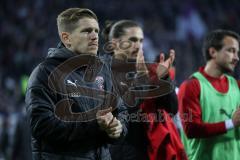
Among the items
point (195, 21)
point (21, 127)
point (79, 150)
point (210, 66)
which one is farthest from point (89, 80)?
point (195, 21)

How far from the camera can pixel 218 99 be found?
5047mm

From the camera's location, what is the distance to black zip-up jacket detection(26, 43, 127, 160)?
3592 millimetres

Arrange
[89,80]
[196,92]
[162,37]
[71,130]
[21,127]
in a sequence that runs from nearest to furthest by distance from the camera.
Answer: [71,130]
[89,80]
[196,92]
[21,127]
[162,37]

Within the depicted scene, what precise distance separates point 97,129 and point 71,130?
160 millimetres

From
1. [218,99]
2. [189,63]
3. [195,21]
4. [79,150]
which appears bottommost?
[79,150]

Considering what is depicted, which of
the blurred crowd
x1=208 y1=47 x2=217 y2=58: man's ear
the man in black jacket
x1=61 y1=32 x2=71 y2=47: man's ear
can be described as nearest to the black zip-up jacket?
the man in black jacket

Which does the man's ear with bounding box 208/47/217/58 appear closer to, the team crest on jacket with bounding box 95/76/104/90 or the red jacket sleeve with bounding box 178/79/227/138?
the red jacket sleeve with bounding box 178/79/227/138

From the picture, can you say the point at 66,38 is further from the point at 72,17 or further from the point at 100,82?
the point at 100,82

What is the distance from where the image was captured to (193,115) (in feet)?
16.1

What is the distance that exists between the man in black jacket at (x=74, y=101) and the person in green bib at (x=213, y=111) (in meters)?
1.07

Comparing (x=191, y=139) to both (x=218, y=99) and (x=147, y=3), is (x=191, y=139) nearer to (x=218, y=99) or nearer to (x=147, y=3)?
(x=218, y=99)

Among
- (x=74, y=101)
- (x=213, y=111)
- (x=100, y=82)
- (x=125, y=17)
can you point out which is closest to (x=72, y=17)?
(x=100, y=82)

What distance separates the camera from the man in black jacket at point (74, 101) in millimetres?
3609

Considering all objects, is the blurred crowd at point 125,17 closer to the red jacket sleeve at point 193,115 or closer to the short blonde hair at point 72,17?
the red jacket sleeve at point 193,115
